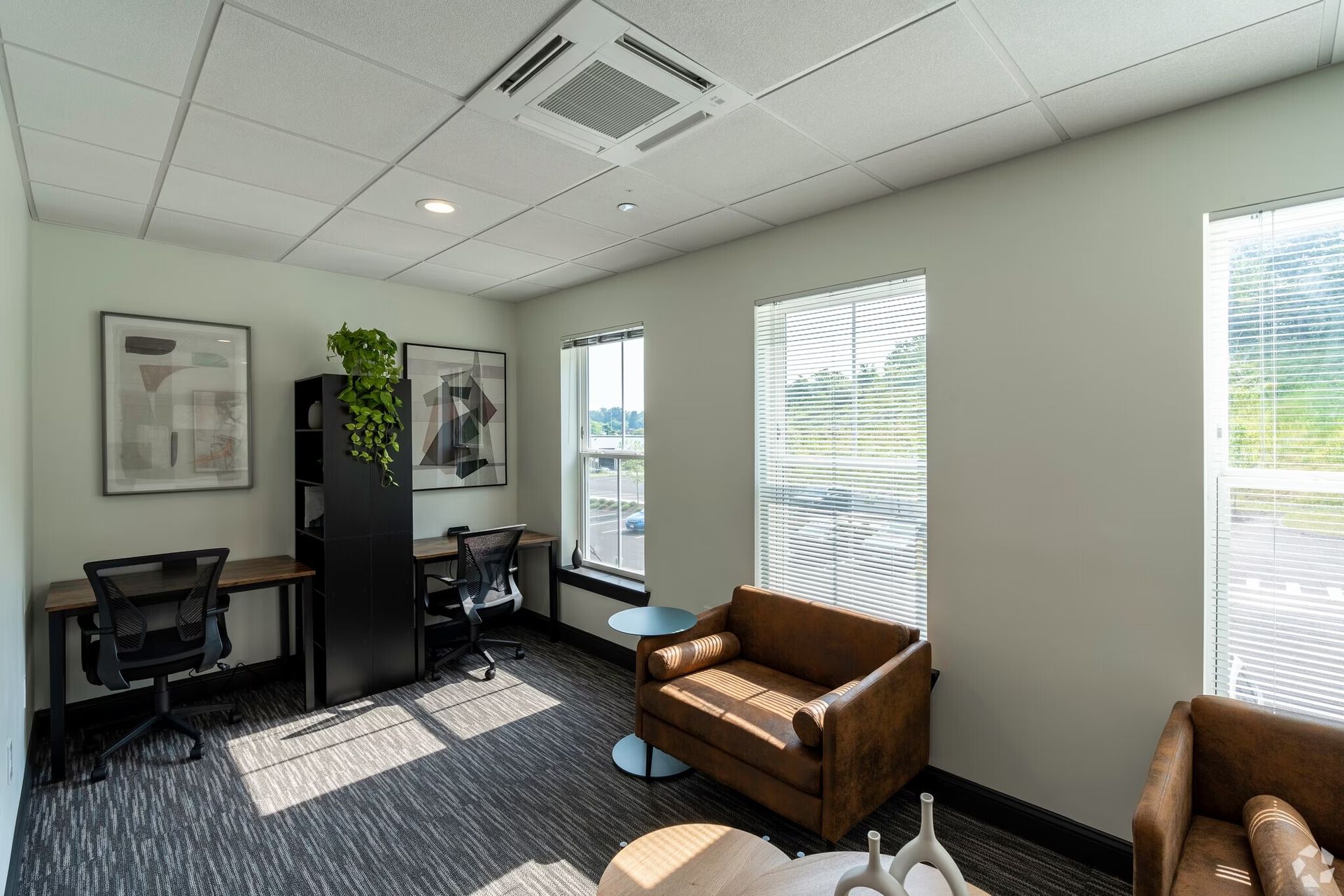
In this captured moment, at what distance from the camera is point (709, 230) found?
329 centimetres

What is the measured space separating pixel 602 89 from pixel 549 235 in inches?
58.4

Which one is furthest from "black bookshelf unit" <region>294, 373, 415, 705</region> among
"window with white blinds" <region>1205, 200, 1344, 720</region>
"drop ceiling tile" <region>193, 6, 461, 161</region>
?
"window with white blinds" <region>1205, 200, 1344, 720</region>

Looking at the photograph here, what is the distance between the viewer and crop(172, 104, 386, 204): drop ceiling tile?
216 cm

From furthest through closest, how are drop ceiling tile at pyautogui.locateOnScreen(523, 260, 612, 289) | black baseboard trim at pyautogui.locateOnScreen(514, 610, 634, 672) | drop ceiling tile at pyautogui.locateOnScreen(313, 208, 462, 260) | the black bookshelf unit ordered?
1. black baseboard trim at pyautogui.locateOnScreen(514, 610, 634, 672)
2. drop ceiling tile at pyautogui.locateOnScreen(523, 260, 612, 289)
3. the black bookshelf unit
4. drop ceiling tile at pyautogui.locateOnScreen(313, 208, 462, 260)

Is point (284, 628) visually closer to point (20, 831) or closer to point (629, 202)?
point (20, 831)

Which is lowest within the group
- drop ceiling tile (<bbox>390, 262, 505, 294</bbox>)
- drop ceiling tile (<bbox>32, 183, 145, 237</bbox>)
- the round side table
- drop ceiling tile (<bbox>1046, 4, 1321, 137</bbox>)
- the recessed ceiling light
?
the round side table

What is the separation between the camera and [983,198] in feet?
8.21

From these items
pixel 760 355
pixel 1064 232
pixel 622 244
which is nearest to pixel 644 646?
pixel 760 355

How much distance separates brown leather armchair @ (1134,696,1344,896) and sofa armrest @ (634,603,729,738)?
5.74 ft

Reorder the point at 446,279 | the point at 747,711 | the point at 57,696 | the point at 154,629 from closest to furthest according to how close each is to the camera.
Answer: the point at 747,711 < the point at 57,696 < the point at 154,629 < the point at 446,279

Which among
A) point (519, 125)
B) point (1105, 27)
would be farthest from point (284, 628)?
point (1105, 27)

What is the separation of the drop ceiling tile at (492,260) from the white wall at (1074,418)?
5.61 feet

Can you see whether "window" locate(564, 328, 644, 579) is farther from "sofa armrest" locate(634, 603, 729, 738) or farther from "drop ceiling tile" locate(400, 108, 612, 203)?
"drop ceiling tile" locate(400, 108, 612, 203)

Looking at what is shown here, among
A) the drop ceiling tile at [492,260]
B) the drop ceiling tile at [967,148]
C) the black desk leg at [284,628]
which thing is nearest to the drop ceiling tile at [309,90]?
the drop ceiling tile at [492,260]
